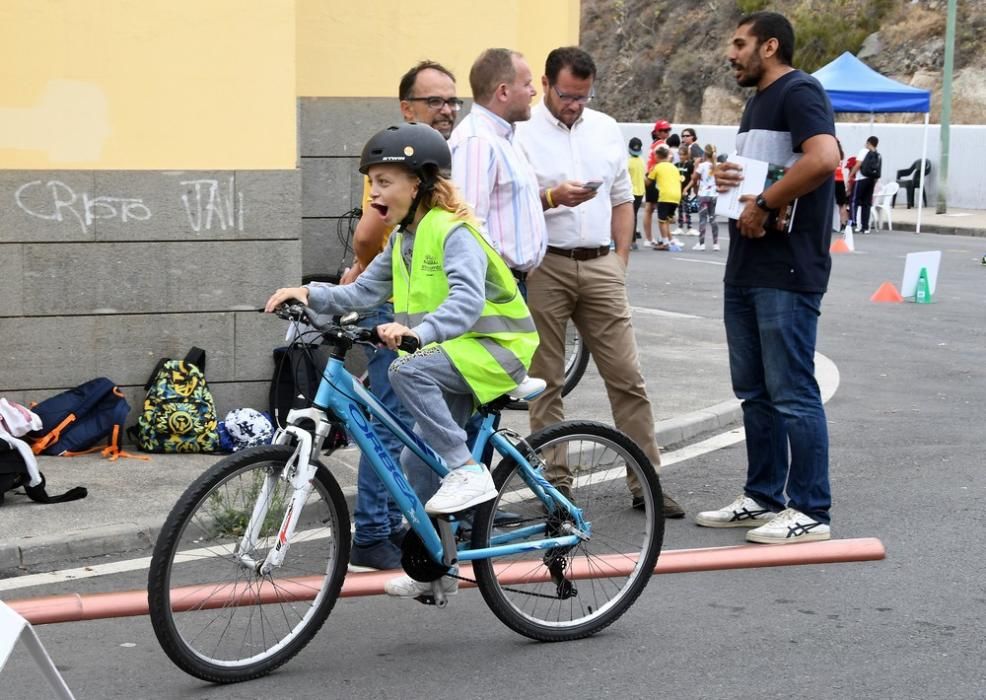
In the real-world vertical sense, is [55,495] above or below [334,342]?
below

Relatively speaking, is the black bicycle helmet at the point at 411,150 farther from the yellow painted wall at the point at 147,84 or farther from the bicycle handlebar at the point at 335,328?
the yellow painted wall at the point at 147,84

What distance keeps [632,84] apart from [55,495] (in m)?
50.9

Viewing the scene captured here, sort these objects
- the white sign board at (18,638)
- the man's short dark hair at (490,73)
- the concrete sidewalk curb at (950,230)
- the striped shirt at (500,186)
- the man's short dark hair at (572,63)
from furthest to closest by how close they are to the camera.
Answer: the concrete sidewalk curb at (950,230), the man's short dark hair at (572,63), the man's short dark hair at (490,73), the striped shirt at (500,186), the white sign board at (18,638)

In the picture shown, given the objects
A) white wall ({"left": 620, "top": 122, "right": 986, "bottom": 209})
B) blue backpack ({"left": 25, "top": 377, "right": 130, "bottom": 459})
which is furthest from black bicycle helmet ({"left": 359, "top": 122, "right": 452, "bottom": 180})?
white wall ({"left": 620, "top": 122, "right": 986, "bottom": 209})

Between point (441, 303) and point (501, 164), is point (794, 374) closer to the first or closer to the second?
point (501, 164)

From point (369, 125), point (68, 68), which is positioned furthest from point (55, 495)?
point (369, 125)

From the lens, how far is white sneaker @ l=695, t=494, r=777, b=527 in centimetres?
672

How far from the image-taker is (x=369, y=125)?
10055 mm

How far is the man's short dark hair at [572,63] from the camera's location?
6.56 m

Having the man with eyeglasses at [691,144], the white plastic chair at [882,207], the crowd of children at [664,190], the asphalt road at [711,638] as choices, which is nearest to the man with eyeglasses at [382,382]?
the asphalt road at [711,638]

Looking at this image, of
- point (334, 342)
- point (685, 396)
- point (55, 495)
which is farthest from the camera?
point (685, 396)

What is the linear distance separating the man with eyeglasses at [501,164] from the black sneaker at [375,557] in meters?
1.27

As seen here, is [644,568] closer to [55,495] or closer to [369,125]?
[55,495]

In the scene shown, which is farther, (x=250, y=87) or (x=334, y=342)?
(x=250, y=87)
